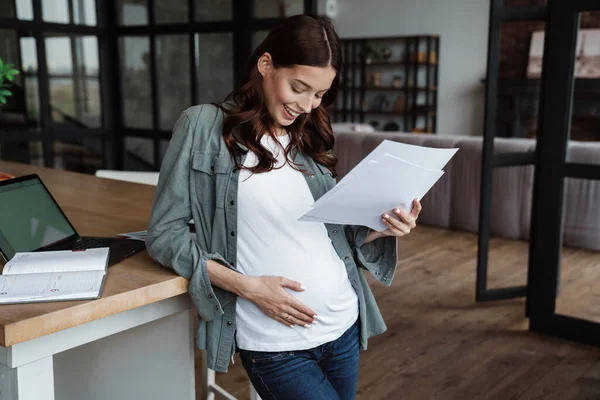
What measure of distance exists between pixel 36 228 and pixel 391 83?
365 inches

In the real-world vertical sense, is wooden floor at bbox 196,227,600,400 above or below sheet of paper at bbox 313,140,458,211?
below

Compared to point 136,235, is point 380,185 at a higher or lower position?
higher

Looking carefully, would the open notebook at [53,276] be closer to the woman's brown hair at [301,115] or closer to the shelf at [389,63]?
the woman's brown hair at [301,115]

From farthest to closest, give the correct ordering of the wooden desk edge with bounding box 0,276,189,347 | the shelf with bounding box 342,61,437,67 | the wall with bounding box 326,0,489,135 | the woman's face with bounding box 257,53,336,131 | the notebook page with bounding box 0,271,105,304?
the shelf with bounding box 342,61,437,67 → the wall with bounding box 326,0,489,135 → the woman's face with bounding box 257,53,336,131 → the notebook page with bounding box 0,271,105,304 → the wooden desk edge with bounding box 0,276,189,347

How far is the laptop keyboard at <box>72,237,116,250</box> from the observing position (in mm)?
1526

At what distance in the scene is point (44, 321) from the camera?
3.43 ft

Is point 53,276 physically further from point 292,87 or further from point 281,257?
point 292,87

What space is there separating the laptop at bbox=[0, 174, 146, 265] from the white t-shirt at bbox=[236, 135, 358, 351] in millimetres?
334

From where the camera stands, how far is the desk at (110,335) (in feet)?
3.49

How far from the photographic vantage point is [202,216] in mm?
1264

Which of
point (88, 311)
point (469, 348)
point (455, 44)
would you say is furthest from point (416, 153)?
point (455, 44)

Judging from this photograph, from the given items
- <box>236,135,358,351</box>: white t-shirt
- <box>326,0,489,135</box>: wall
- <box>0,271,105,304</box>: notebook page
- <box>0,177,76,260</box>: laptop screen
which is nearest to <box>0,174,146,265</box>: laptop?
<box>0,177,76,260</box>: laptop screen

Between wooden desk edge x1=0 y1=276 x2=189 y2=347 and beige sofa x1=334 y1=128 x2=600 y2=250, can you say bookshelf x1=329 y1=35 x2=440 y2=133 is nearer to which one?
beige sofa x1=334 y1=128 x2=600 y2=250

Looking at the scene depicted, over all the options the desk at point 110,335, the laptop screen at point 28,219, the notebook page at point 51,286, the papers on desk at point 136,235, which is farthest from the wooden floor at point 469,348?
the notebook page at point 51,286
